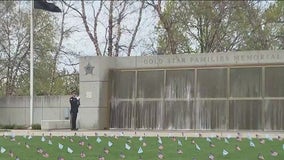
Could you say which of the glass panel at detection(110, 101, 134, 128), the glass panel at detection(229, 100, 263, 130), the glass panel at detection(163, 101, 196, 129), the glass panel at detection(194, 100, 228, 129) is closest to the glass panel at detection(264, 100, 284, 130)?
the glass panel at detection(229, 100, 263, 130)

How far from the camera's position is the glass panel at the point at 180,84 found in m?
25.3

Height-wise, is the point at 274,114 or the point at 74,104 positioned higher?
the point at 74,104

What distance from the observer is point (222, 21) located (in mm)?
37906

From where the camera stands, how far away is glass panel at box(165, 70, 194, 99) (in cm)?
2528

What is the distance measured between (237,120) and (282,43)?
15848mm

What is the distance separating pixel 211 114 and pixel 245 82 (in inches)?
78.4

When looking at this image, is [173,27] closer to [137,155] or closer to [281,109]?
[281,109]

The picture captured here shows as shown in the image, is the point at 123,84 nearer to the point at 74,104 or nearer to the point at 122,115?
the point at 122,115

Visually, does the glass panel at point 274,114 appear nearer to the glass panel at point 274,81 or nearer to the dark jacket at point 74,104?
the glass panel at point 274,81

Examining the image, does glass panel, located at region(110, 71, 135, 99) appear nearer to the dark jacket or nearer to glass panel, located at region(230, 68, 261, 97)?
the dark jacket

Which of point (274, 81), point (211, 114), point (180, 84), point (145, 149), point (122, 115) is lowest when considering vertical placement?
point (145, 149)

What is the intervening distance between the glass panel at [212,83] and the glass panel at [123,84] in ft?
10.7

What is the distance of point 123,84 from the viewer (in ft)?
87.2

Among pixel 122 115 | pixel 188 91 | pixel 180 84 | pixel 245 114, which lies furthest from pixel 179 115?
pixel 245 114
